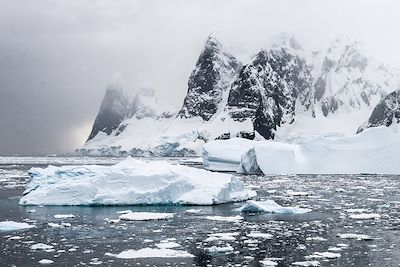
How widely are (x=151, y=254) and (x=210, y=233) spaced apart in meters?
3.41

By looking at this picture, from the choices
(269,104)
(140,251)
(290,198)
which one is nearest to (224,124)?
(269,104)

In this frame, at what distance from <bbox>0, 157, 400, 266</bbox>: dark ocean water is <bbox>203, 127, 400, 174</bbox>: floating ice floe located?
21.9 metres

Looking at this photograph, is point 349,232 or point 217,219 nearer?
point 349,232

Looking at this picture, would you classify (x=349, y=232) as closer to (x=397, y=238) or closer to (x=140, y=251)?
(x=397, y=238)

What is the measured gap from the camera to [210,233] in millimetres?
15367

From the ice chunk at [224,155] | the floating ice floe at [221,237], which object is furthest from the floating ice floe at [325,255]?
the ice chunk at [224,155]

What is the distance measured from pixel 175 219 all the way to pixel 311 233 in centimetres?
532

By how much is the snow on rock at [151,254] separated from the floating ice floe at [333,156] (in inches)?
1295

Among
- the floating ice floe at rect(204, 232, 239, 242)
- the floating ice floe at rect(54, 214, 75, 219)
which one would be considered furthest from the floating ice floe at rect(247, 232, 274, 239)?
the floating ice floe at rect(54, 214, 75, 219)

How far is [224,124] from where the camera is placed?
192 metres

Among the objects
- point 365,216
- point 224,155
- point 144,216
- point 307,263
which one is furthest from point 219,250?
point 224,155

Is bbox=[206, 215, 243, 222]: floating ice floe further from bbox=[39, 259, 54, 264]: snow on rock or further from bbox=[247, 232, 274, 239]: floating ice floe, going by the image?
bbox=[39, 259, 54, 264]: snow on rock

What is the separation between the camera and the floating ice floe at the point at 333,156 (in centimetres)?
4409

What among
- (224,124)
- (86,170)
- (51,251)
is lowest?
(51,251)
